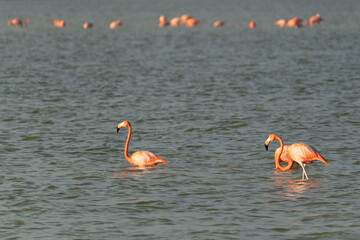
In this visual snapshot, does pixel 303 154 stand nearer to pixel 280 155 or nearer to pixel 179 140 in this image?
pixel 280 155

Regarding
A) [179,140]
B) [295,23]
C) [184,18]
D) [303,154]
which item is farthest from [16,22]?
[303,154]

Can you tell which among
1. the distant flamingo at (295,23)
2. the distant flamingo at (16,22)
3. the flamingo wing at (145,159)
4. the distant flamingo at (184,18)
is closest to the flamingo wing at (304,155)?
the flamingo wing at (145,159)

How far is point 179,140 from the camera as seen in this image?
21.6 metres

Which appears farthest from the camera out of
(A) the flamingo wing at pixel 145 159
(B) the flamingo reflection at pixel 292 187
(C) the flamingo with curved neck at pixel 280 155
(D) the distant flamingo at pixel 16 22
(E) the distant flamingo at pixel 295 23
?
(E) the distant flamingo at pixel 295 23

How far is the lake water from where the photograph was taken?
575 inches

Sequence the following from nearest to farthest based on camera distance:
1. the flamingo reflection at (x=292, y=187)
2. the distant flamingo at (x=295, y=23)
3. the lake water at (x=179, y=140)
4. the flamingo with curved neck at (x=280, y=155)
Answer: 1. the lake water at (x=179, y=140)
2. the flamingo reflection at (x=292, y=187)
3. the flamingo with curved neck at (x=280, y=155)
4. the distant flamingo at (x=295, y=23)

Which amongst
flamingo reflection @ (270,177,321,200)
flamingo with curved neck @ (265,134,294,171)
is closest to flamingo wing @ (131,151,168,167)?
flamingo with curved neck @ (265,134,294,171)

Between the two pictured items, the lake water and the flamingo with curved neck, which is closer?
the lake water

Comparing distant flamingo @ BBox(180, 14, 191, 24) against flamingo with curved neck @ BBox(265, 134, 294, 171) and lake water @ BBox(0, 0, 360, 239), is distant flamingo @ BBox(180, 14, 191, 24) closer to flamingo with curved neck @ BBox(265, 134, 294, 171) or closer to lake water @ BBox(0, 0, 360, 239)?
lake water @ BBox(0, 0, 360, 239)

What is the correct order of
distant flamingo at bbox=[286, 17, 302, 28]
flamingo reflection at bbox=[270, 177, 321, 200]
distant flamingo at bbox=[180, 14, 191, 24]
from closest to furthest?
flamingo reflection at bbox=[270, 177, 321, 200] < distant flamingo at bbox=[286, 17, 302, 28] < distant flamingo at bbox=[180, 14, 191, 24]

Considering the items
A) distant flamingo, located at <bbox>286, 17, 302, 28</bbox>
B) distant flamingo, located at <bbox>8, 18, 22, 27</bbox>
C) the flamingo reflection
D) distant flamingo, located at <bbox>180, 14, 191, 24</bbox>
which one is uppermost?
distant flamingo, located at <bbox>180, 14, 191, 24</bbox>

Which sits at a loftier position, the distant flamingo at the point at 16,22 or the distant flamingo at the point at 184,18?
the distant flamingo at the point at 184,18

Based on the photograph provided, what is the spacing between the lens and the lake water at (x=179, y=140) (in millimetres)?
14602

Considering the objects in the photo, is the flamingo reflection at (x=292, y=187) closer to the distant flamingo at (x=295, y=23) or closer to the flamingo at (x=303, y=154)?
the flamingo at (x=303, y=154)
